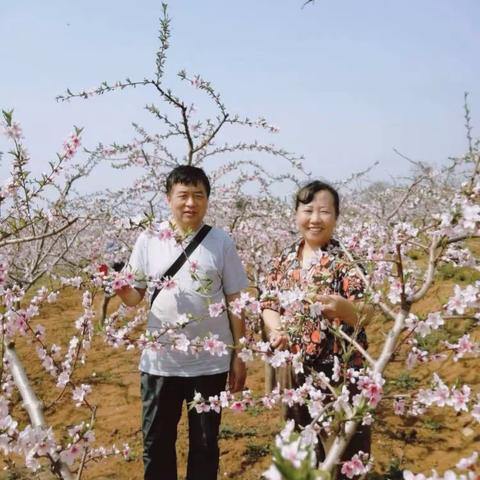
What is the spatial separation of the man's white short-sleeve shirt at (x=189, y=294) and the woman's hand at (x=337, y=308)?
757 mm

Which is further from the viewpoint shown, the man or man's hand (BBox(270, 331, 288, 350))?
the man

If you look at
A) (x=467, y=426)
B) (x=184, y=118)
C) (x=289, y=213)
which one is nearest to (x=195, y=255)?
(x=184, y=118)

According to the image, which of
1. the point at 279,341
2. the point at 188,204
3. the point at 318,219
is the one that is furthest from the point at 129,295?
the point at 318,219

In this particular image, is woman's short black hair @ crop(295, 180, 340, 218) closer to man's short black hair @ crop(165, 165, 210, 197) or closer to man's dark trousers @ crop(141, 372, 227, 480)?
man's short black hair @ crop(165, 165, 210, 197)

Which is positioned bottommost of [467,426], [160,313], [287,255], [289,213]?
[467,426]

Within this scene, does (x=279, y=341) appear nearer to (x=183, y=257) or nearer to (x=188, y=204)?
(x=183, y=257)

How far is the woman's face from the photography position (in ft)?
8.07

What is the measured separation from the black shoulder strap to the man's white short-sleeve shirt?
0.07ft

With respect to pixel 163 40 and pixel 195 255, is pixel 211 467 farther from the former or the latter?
pixel 163 40

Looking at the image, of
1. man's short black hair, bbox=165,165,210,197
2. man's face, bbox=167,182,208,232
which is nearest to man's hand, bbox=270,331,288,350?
man's face, bbox=167,182,208,232

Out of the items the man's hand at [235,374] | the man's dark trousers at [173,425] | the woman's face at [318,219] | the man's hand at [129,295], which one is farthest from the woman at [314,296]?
the man's hand at [129,295]

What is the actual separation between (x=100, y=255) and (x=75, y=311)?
7.05 ft

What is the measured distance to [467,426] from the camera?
4328 millimetres

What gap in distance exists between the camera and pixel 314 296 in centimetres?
186
